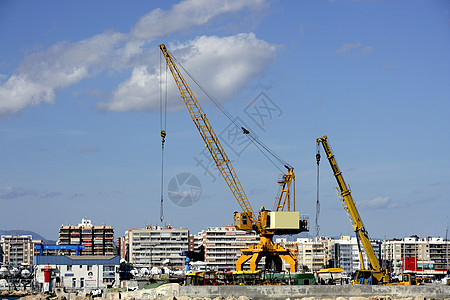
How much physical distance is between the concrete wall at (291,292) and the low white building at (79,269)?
189ft

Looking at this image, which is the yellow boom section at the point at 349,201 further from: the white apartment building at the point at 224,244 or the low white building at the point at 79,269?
the white apartment building at the point at 224,244

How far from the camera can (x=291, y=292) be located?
6397 centimetres

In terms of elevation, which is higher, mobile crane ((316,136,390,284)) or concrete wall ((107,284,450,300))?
mobile crane ((316,136,390,284))

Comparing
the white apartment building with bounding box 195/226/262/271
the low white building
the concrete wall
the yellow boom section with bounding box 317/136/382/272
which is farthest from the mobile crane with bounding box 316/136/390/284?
the white apartment building with bounding box 195/226/262/271

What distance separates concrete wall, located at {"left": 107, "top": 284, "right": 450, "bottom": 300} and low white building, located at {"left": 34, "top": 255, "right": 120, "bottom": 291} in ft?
189

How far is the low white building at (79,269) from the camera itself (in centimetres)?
12238

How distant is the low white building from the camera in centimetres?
12238

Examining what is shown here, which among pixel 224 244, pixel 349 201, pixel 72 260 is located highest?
pixel 349 201

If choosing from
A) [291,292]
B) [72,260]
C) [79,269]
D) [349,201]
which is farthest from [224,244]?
[291,292]

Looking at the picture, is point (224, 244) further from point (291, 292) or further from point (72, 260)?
point (291, 292)

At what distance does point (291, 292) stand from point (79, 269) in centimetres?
6732

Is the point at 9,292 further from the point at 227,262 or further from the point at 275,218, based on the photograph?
the point at 227,262

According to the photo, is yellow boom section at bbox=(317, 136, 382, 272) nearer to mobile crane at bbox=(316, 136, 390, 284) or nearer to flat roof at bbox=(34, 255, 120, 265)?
mobile crane at bbox=(316, 136, 390, 284)

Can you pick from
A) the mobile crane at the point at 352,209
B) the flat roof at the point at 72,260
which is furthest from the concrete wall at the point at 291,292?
the flat roof at the point at 72,260
